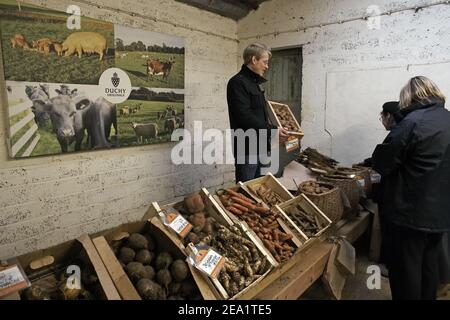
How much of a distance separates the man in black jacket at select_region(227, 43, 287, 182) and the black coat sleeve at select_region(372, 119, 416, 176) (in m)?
0.81

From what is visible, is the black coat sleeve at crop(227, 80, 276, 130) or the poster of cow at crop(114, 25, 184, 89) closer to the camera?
the black coat sleeve at crop(227, 80, 276, 130)

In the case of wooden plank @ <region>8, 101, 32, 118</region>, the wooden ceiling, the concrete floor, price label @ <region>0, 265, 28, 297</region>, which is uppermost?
the wooden ceiling

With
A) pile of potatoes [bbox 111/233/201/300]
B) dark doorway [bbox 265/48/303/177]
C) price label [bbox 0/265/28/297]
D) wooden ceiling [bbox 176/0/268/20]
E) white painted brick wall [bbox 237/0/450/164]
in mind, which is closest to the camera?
price label [bbox 0/265/28/297]

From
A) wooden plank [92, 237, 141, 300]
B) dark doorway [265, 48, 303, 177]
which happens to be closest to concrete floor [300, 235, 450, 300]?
wooden plank [92, 237, 141, 300]

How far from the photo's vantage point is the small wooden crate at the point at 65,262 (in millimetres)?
1175

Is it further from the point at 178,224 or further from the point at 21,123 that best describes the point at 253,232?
the point at 21,123

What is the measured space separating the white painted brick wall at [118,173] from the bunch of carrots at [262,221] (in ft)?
5.28

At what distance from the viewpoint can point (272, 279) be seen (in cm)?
153

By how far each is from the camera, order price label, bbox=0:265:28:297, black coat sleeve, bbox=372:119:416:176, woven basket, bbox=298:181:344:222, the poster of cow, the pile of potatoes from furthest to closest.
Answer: the poster of cow → woven basket, bbox=298:181:344:222 → black coat sleeve, bbox=372:119:416:176 → the pile of potatoes → price label, bbox=0:265:28:297

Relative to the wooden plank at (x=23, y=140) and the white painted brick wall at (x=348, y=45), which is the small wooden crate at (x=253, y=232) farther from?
the white painted brick wall at (x=348, y=45)

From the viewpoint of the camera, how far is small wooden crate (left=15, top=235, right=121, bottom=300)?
3.85 ft

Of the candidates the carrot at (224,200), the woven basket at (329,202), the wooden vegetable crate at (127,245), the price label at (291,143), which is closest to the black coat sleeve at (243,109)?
the price label at (291,143)

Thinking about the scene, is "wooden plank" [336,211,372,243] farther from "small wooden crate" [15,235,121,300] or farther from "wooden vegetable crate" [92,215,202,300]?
"small wooden crate" [15,235,121,300]

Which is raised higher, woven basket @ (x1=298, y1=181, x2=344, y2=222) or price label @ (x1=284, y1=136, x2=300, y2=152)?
price label @ (x1=284, y1=136, x2=300, y2=152)
